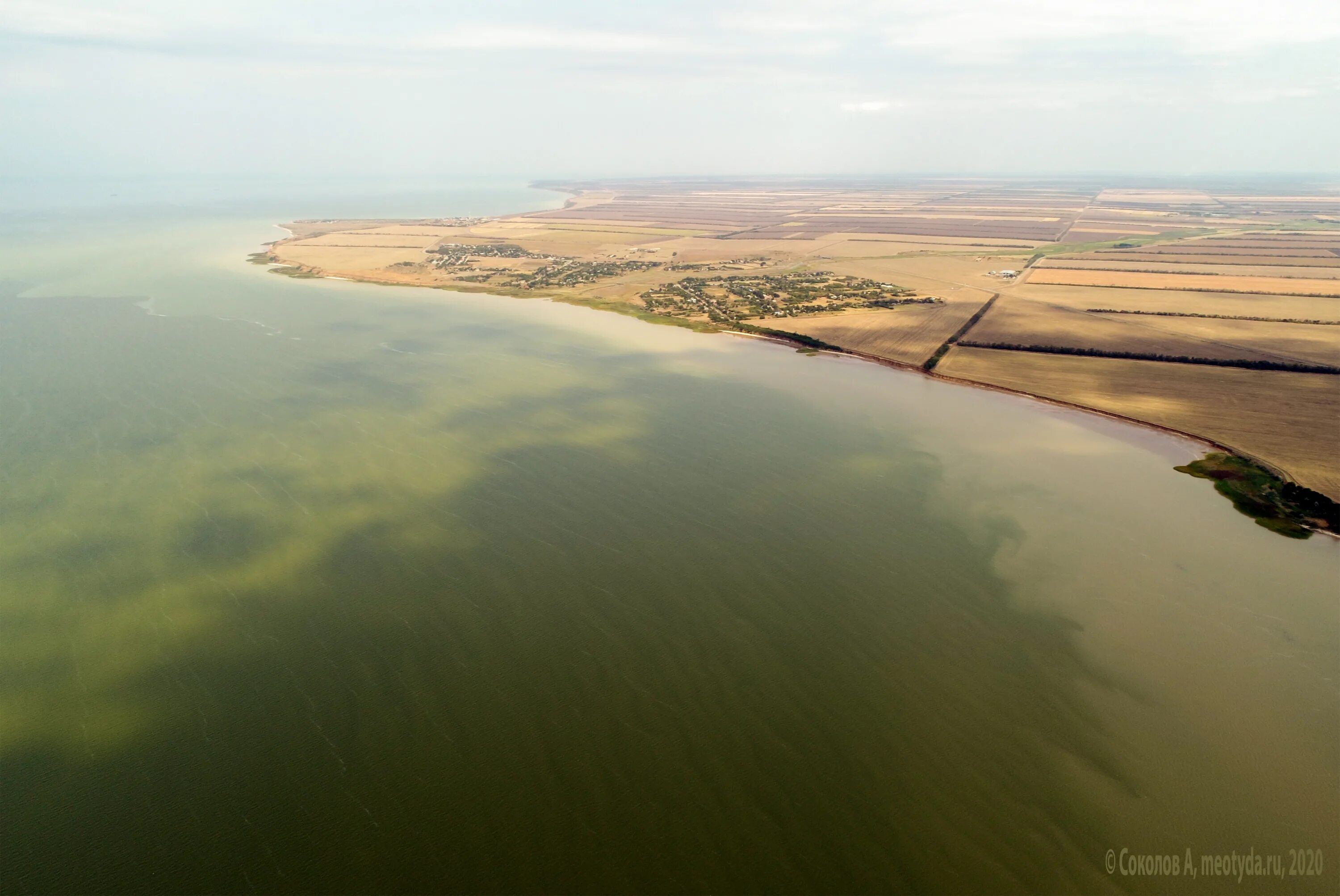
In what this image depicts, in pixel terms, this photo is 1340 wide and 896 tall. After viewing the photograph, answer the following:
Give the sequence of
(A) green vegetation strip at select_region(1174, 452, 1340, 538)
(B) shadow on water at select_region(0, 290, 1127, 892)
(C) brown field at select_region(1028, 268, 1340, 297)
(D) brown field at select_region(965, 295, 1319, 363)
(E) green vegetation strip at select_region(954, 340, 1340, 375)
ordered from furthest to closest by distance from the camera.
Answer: (C) brown field at select_region(1028, 268, 1340, 297) → (D) brown field at select_region(965, 295, 1319, 363) → (E) green vegetation strip at select_region(954, 340, 1340, 375) → (A) green vegetation strip at select_region(1174, 452, 1340, 538) → (B) shadow on water at select_region(0, 290, 1127, 892)

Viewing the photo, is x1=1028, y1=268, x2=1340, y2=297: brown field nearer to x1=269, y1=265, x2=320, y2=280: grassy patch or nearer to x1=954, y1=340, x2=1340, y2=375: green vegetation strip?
x1=954, y1=340, x2=1340, y2=375: green vegetation strip

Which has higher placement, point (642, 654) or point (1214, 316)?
point (1214, 316)

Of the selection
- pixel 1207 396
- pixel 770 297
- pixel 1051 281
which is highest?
pixel 1051 281

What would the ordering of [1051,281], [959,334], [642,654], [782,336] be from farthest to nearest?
[1051,281], [782,336], [959,334], [642,654]

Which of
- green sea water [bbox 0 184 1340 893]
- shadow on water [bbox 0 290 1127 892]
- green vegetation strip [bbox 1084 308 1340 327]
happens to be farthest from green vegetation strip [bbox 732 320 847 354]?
green vegetation strip [bbox 1084 308 1340 327]

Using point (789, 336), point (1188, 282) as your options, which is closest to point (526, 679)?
point (789, 336)

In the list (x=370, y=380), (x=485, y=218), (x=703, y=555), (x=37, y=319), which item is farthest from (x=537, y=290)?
(x=485, y=218)

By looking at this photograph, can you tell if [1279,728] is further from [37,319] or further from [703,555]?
[37,319]

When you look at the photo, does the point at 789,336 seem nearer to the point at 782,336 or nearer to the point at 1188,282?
the point at 782,336

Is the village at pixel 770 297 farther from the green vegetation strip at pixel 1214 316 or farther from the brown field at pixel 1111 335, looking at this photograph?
the green vegetation strip at pixel 1214 316
